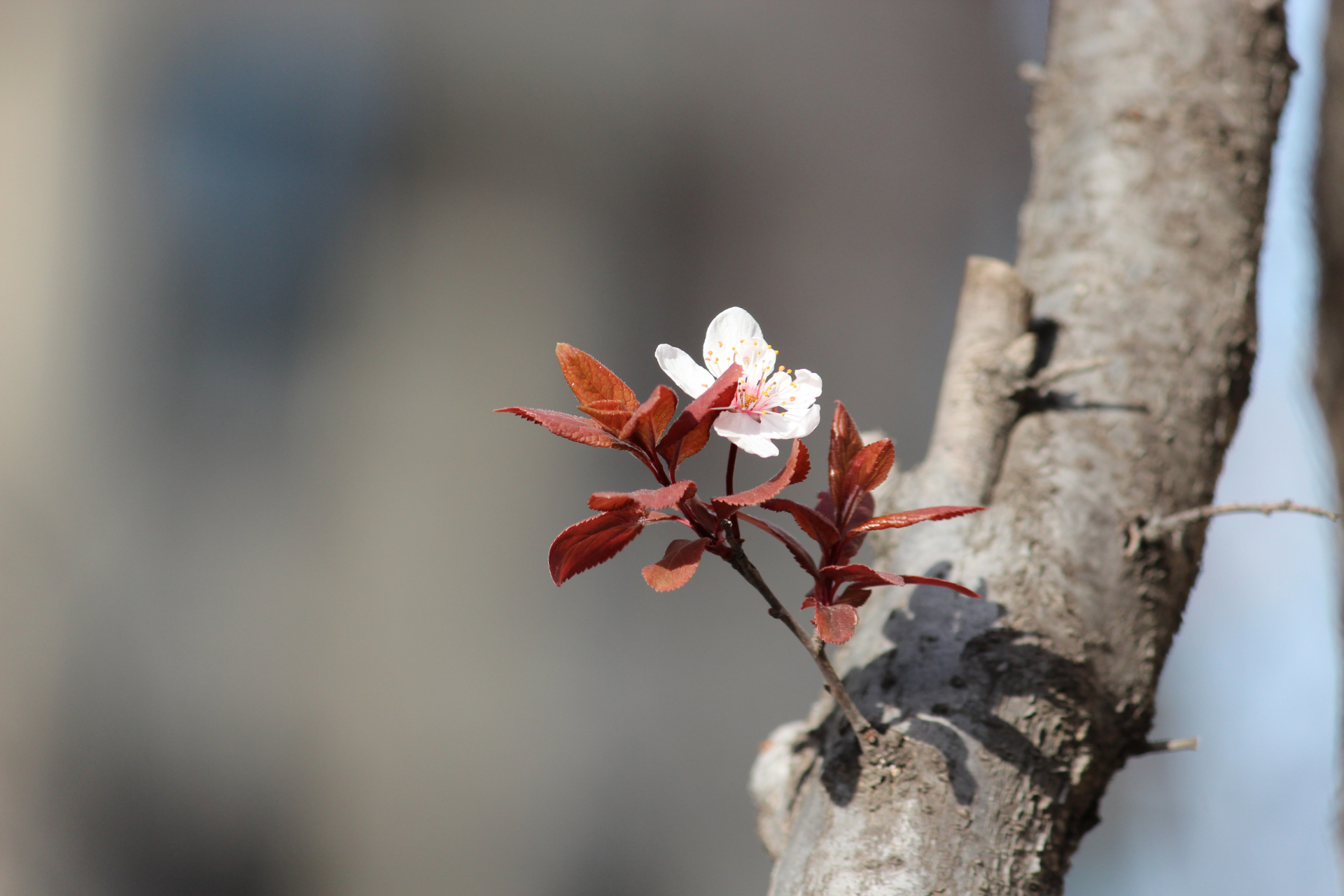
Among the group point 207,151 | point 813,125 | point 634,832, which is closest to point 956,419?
point 634,832

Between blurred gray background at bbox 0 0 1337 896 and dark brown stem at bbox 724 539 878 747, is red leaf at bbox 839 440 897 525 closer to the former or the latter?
dark brown stem at bbox 724 539 878 747

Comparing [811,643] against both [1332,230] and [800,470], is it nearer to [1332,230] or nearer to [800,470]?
Result: [800,470]

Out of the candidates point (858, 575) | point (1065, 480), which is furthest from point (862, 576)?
point (1065, 480)

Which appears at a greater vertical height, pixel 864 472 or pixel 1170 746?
pixel 864 472

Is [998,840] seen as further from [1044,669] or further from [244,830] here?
[244,830]

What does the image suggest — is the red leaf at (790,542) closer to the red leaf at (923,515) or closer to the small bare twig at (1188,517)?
the red leaf at (923,515)

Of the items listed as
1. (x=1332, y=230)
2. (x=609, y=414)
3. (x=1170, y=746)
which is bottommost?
(x=1170, y=746)
